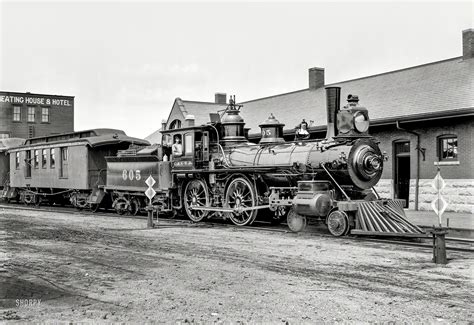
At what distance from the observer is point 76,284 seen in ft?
22.6

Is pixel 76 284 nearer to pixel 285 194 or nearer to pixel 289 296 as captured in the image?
pixel 289 296

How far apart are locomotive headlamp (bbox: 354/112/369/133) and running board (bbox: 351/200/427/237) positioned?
1740 millimetres

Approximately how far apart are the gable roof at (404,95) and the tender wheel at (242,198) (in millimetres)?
7640

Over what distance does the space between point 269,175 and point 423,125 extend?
8.18 meters

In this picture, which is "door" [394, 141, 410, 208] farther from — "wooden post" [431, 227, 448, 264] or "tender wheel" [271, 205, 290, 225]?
"wooden post" [431, 227, 448, 264]

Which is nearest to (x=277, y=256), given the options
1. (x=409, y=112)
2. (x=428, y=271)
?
(x=428, y=271)

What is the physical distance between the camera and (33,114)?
47.1m

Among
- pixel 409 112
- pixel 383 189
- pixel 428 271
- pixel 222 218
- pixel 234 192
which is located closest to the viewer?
pixel 428 271

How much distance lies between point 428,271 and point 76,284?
192 inches

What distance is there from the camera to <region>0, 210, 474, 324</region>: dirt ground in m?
5.54

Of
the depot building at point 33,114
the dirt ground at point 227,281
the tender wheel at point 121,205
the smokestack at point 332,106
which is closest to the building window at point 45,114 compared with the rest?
the depot building at point 33,114

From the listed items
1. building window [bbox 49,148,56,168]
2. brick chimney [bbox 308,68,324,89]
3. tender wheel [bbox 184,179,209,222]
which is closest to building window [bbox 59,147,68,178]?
building window [bbox 49,148,56,168]

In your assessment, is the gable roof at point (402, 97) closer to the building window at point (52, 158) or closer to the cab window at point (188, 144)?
the cab window at point (188, 144)

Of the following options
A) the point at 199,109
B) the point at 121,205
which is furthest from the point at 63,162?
the point at 199,109
